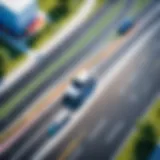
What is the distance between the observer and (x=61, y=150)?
49.1m

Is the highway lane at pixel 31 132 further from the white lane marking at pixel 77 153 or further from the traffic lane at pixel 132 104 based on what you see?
the traffic lane at pixel 132 104

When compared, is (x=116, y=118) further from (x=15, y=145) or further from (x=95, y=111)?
(x=15, y=145)

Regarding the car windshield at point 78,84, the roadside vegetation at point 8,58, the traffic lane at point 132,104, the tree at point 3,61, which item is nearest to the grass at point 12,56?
the roadside vegetation at point 8,58

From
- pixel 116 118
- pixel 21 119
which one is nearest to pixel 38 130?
pixel 21 119

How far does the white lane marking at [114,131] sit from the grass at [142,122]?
1.56 metres

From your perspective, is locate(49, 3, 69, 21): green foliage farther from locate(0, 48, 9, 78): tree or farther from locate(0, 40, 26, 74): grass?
locate(0, 48, 9, 78): tree

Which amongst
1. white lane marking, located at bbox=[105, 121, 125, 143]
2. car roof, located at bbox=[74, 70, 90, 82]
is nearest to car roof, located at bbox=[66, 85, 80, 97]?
car roof, located at bbox=[74, 70, 90, 82]

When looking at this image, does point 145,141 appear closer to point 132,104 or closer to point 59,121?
point 132,104

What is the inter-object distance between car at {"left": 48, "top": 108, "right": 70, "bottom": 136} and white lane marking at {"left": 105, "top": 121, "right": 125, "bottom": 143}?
509 centimetres

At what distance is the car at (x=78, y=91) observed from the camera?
52.8m

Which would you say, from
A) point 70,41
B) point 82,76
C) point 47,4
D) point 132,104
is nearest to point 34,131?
point 82,76

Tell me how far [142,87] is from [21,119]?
50.0ft

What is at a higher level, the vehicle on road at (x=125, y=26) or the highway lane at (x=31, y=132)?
the vehicle on road at (x=125, y=26)

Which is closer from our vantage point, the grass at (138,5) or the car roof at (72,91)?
the car roof at (72,91)
